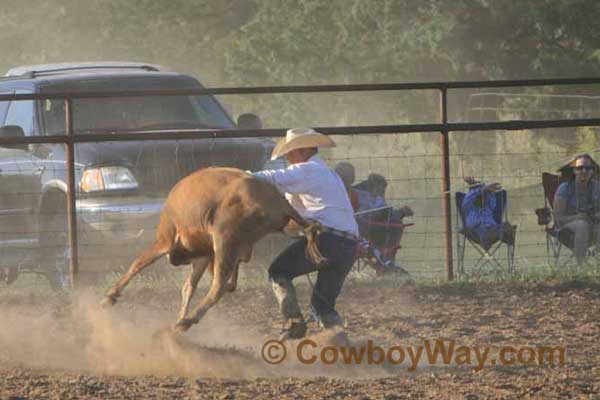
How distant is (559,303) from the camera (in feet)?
30.3

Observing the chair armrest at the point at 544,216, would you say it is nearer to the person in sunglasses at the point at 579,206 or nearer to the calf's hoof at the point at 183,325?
the person in sunglasses at the point at 579,206

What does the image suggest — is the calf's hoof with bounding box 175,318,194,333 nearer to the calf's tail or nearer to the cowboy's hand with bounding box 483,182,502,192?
the calf's tail

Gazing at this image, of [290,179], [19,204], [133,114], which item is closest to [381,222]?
[133,114]

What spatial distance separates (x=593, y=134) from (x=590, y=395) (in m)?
12.6

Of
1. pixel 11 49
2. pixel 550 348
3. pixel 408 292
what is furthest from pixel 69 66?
pixel 11 49

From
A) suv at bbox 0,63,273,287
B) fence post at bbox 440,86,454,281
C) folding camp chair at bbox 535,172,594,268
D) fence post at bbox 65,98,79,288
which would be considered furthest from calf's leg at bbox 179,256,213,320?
folding camp chair at bbox 535,172,594,268

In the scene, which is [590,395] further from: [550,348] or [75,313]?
[75,313]

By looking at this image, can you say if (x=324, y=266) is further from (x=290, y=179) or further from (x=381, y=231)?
(x=381, y=231)

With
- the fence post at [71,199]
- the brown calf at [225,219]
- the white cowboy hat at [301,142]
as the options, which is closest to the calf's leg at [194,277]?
the brown calf at [225,219]

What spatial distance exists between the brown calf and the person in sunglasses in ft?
14.5

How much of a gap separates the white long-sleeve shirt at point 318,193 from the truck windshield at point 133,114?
12.2ft

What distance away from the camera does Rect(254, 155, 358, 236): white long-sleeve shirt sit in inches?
283

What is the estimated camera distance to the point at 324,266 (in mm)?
7250

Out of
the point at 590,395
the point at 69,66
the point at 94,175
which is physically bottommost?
the point at 590,395
